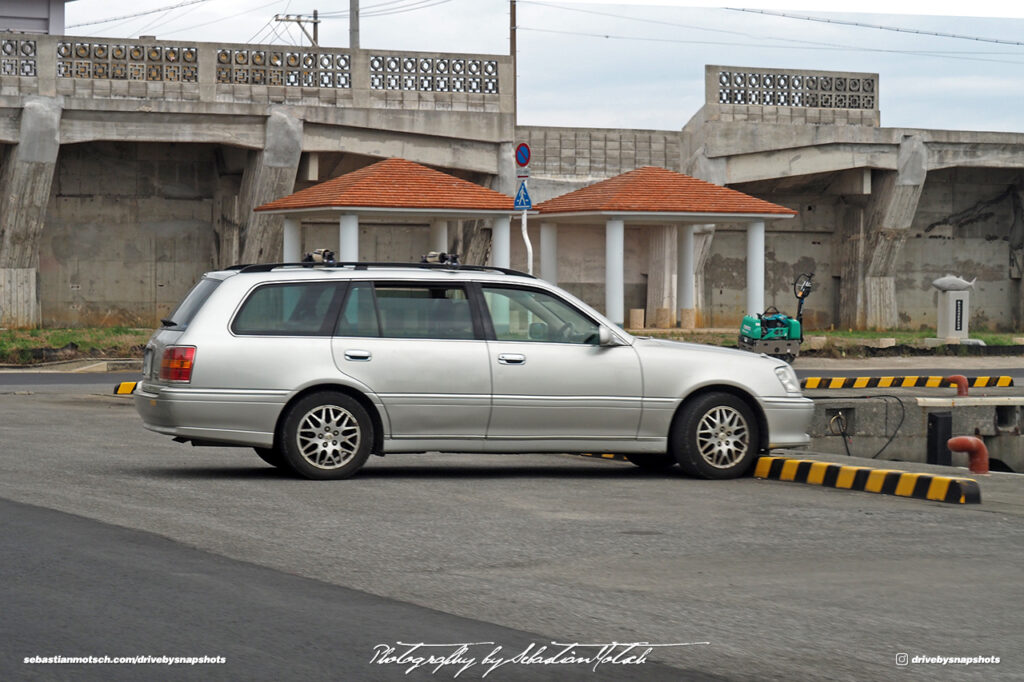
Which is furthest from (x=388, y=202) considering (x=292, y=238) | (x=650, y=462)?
(x=650, y=462)

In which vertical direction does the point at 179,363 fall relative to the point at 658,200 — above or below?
below

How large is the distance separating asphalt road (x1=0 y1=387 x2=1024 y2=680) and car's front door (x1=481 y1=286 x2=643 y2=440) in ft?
1.50

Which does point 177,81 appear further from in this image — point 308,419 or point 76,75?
point 308,419

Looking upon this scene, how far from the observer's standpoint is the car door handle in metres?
11.1

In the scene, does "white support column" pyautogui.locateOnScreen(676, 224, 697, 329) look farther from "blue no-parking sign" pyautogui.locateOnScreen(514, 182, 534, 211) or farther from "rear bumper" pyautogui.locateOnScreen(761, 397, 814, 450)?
"rear bumper" pyautogui.locateOnScreen(761, 397, 814, 450)

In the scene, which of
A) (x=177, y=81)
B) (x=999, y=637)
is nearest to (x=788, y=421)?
(x=999, y=637)

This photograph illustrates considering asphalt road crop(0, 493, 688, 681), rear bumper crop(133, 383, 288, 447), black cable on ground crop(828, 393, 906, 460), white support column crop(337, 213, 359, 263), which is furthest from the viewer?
white support column crop(337, 213, 359, 263)

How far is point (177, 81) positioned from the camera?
31.3 meters

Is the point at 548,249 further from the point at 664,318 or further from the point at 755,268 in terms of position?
the point at 755,268

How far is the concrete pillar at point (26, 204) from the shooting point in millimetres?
30656

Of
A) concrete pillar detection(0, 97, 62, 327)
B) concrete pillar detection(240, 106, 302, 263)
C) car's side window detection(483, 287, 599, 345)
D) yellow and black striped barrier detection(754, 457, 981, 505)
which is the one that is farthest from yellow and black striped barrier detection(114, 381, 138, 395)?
concrete pillar detection(240, 106, 302, 263)

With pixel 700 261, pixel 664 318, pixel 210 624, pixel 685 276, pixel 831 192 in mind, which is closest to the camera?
pixel 210 624

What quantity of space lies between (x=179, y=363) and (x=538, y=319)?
2.75 m

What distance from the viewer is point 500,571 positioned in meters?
7.21
